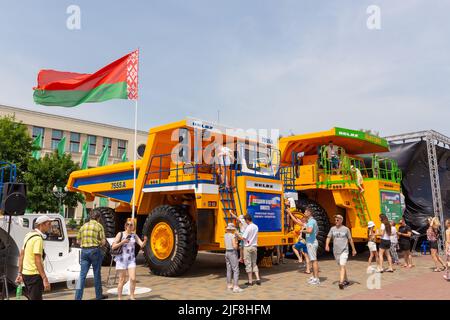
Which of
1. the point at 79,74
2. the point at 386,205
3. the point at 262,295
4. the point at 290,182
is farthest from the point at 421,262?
the point at 79,74

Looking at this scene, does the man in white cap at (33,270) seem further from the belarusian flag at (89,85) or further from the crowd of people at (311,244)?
the belarusian flag at (89,85)

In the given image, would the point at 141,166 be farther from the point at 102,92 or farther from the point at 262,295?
the point at 262,295

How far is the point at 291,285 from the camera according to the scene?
8.46m

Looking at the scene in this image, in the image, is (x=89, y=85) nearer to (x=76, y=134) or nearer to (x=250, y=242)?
(x=250, y=242)

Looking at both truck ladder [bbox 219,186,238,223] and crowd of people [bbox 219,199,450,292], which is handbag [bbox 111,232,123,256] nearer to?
crowd of people [bbox 219,199,450,292]

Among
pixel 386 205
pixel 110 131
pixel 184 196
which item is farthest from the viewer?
pixel 110 131

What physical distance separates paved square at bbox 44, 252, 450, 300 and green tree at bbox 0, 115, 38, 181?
19213 mm

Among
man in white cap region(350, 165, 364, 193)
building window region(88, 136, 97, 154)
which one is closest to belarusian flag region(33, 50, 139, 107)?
man in white cap region(350, 165, 364, 193)

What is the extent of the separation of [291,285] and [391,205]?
6.12 m

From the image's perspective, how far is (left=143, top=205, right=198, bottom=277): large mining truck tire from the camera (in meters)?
8.84

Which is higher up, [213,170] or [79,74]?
[79,74]

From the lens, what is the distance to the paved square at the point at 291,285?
24.2 feet
